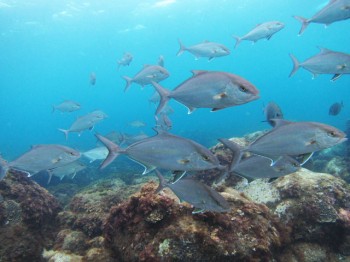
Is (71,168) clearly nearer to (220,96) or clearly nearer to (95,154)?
(95,154)

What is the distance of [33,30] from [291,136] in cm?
4838

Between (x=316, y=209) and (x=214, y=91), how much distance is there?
2896 millimetres

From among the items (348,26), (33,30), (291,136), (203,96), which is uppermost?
(203,96)

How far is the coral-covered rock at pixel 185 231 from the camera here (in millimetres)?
3762

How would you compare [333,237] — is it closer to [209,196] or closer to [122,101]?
[209,196]

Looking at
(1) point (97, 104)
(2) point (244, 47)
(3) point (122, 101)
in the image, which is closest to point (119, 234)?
(2) point (244, 47)

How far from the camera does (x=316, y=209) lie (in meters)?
5.04

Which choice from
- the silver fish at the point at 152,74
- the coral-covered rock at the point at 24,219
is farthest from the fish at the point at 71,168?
the silver fish at the point at 152,74

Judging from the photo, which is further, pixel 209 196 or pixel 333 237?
pixel 333 237

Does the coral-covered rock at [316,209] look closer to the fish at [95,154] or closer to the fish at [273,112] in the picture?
the fish at [273,112]

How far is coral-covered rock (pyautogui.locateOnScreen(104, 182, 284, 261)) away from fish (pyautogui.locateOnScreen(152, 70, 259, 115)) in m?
1.46

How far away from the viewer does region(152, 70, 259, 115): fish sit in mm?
3602

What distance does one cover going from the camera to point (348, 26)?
68.2 m

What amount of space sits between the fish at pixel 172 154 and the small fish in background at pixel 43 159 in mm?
1633
